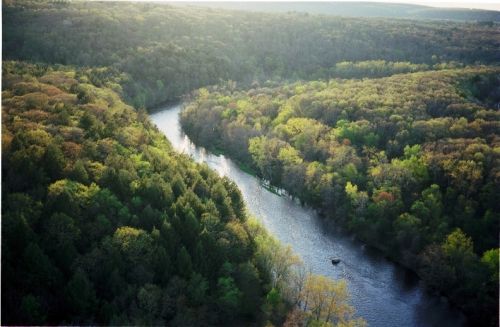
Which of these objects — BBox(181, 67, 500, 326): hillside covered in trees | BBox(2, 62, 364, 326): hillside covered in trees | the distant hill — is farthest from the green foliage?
the distant hill

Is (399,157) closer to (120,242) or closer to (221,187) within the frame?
(221,187)

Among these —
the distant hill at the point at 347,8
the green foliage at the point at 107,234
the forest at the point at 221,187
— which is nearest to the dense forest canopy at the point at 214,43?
the forest at the point at 221,187

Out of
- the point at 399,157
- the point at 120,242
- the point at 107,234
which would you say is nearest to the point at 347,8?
the point at 399,157

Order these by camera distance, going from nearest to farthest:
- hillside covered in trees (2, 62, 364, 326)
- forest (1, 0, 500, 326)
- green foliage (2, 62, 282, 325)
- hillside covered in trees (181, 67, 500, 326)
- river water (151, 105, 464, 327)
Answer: green foliage (2, 62, 282, 325) < hillside covered in trees (2, 62, 364, 326) < forest (1, 0, 500, 326) < river water (151, 105, 464, 327) < hillside covered in trees (181, 67, 500, 326)

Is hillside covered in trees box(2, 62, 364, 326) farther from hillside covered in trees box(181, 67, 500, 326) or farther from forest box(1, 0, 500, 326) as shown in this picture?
hillside covered in trees box(181, 67, 500, 326)

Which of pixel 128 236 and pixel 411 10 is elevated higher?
pixel 411 10

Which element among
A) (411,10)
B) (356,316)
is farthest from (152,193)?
(411,10)

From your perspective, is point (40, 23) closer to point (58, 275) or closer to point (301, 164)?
point (301, 164)
